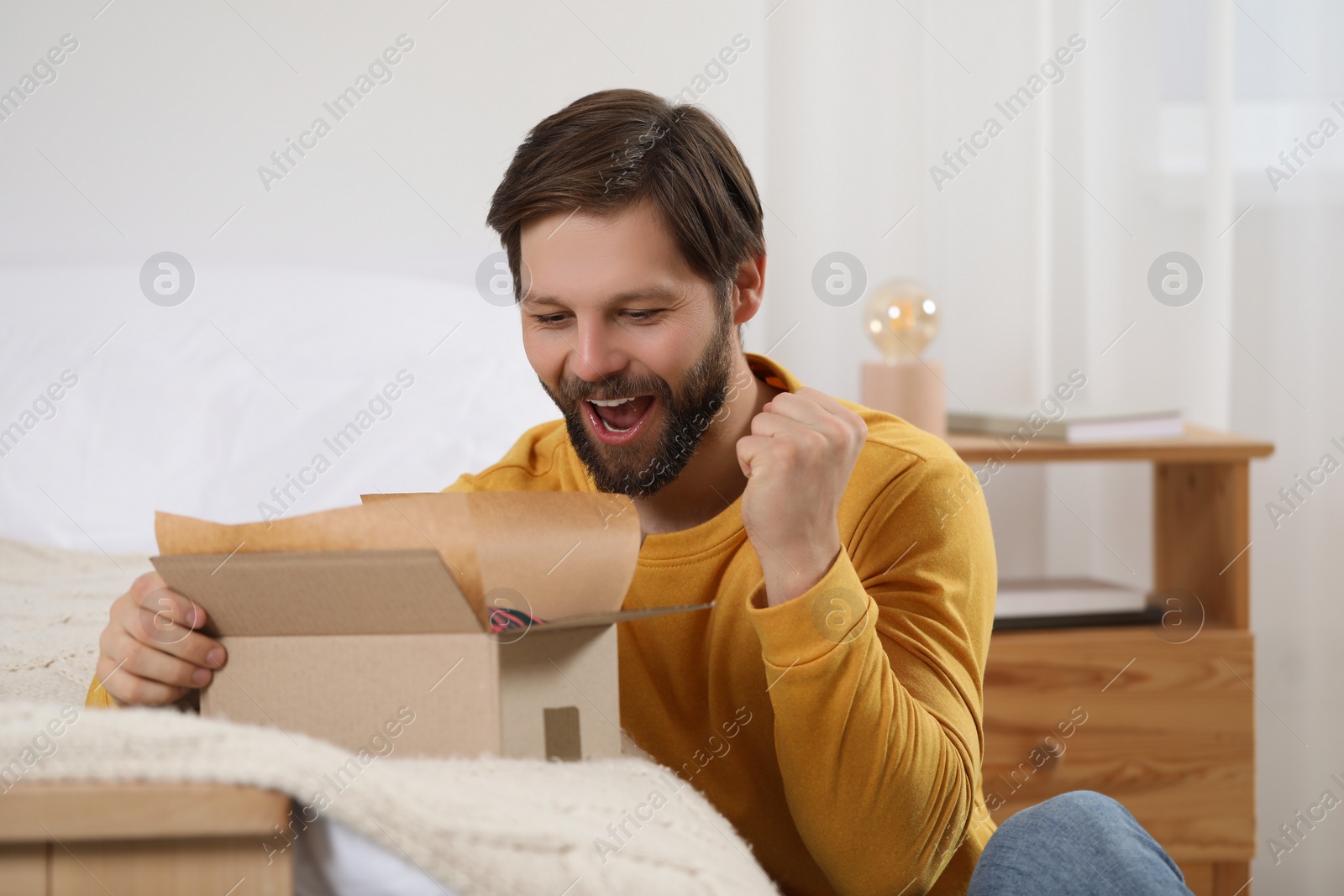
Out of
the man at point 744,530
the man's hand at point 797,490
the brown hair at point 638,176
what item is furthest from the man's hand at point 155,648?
the brown hair at point 638,176

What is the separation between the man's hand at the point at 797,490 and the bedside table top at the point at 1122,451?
90 cm

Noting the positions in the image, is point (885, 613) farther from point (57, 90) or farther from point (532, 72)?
point (57, 90)

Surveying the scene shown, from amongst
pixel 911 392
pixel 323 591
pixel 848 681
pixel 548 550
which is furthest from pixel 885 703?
pixel 911 392

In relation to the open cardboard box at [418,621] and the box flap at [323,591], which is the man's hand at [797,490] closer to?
the open cardboard box at [418,621]

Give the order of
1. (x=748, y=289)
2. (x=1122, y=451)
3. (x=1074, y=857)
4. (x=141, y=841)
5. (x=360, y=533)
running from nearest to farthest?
(x=141, y=841) → (x=360, y=533) → (x=1074, y=857) → (x=748, y=289) → (x=1122, y=451)

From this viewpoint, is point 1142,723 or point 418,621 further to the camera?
point 1142,723

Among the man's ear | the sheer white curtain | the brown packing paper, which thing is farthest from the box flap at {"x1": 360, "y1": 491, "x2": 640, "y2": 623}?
the sheer white curtain

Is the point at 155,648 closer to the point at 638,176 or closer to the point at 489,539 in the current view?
the point at 489,539

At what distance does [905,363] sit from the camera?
171 cm

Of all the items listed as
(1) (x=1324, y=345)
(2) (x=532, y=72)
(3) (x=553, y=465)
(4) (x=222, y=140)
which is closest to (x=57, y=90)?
(4) (x=222, y=140)

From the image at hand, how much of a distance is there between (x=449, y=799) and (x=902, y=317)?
136cm

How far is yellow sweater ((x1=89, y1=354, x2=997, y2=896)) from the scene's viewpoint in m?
0.75

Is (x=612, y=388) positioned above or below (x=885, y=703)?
above

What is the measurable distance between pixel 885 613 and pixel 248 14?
1.49 metres
